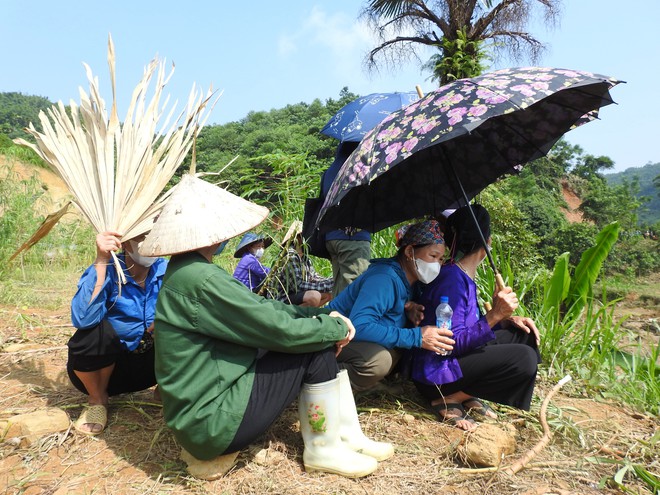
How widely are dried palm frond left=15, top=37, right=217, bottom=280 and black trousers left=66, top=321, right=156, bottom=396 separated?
19.7 inches

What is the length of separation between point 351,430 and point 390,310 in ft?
2.15

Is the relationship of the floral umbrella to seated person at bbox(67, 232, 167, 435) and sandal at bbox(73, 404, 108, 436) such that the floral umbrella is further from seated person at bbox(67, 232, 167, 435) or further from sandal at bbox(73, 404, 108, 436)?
sandal at bbox(73, 404, 108, 436)

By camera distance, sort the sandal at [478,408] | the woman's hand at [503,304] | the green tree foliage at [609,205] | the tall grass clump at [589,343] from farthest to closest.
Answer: the green tree foliage at [609,205] → the tall grass clump at [589,343] → the sandal at [478,408] → the woman's hand at [503,304]

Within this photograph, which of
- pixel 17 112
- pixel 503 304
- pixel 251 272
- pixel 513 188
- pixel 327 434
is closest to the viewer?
pixel 327 434

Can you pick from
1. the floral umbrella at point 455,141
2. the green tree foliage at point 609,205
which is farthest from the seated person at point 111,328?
the green tree foliage at point 609,205

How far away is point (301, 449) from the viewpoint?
2.48 m

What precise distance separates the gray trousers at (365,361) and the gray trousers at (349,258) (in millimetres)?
1150

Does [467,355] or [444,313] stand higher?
[444,313]

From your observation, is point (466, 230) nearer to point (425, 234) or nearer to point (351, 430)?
point (425, 234)

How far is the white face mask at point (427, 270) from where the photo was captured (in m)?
2.68

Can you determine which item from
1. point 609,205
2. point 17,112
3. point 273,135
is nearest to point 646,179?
point 609,205

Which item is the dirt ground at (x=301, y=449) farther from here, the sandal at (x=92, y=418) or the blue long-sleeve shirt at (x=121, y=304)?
the blue long-sleeve shirt at (x=121, y=304)

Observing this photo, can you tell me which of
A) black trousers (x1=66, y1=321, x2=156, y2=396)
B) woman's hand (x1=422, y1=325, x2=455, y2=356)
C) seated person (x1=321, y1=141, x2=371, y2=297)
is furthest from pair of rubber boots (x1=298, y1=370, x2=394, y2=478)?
seated person (x1=321, y1=141, x2=371, y2=297)

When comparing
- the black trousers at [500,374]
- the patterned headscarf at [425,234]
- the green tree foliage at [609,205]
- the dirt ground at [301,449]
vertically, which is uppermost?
the green tree foliage at [609,205]
